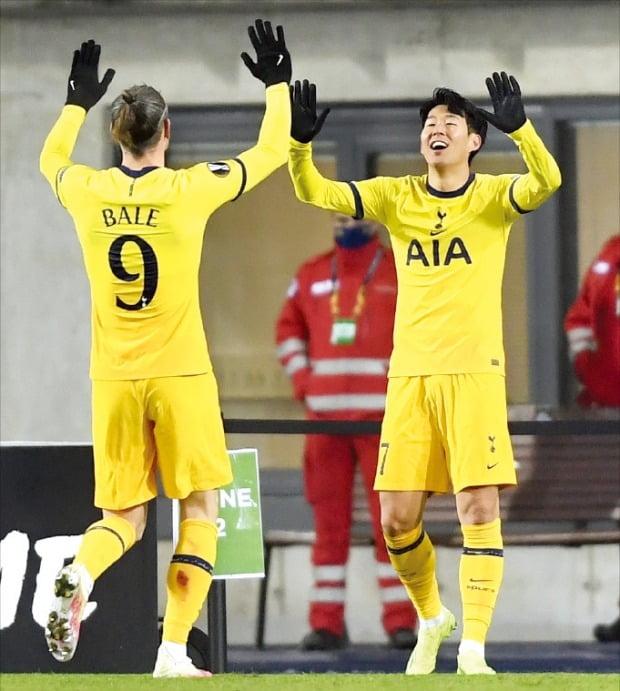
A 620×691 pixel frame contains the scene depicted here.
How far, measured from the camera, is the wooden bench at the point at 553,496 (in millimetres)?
10125

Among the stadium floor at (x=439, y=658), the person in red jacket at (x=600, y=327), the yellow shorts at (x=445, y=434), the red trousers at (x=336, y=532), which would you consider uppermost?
the person in red jacket at (x=600, y=327)

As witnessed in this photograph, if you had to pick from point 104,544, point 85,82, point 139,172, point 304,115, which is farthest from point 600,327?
point 104,544

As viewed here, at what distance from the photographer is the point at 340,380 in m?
9.71

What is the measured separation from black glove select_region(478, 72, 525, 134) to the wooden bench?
3.85 meters

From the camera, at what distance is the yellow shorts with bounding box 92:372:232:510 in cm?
623

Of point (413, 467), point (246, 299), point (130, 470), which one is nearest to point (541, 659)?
point (246, 299)

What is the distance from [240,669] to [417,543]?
271 centimetres

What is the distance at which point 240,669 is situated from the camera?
9.20 metres

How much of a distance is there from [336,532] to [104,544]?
11.6ft

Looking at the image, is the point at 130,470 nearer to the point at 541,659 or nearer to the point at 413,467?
the point at 413,467

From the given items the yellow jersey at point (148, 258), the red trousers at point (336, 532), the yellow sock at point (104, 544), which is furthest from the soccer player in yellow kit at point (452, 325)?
the red trousers at point (336, 532)

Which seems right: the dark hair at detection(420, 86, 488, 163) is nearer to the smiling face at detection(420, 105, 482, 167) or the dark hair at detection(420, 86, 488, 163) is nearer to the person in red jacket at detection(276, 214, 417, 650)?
the smiling face at detection(420, 105, 482, 167)

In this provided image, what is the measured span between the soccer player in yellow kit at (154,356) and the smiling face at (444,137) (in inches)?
27.6

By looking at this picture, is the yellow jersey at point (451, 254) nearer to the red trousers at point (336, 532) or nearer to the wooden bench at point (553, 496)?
the red trousers at point (336, 532)
